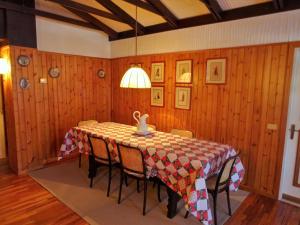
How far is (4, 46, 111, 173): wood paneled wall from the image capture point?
A: 3438 mm

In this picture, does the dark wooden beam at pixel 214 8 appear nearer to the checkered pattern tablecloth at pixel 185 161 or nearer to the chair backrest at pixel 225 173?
the checkered pattern tablecloth at pixel 185 161

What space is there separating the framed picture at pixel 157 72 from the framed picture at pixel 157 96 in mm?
157

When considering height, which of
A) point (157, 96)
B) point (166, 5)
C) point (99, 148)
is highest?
point (166, 5)

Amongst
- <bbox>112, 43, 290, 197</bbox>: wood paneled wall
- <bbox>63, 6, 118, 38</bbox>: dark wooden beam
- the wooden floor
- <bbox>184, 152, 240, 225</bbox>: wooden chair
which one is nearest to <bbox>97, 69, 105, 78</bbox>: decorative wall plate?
<bbox>63, 6, 118, 38</bbox>: dark wooden beam

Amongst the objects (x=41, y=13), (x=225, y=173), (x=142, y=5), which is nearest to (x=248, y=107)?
(x=225, y=173)

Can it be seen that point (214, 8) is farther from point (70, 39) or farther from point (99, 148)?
point (70, 39)

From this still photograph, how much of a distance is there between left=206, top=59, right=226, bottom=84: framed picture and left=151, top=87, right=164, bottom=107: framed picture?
979mm

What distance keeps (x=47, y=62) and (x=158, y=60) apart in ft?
6.75

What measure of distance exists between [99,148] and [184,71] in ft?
6.35

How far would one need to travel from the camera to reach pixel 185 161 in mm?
2102

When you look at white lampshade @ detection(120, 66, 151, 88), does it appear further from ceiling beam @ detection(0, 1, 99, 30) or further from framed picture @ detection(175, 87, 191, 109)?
ceiling beam @ detection(0, 1, 99, 30)

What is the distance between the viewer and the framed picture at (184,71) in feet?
11.8

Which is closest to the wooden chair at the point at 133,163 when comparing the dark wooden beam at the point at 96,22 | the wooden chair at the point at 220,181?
the wooden chair at the point at 220,181

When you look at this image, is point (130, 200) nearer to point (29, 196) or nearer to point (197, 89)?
point (29, 196)
